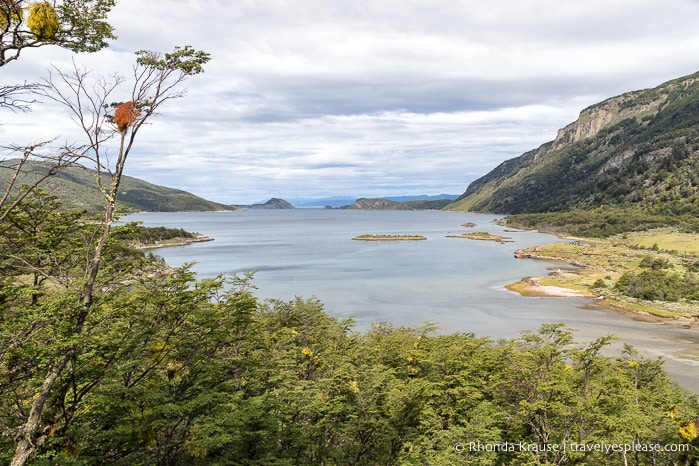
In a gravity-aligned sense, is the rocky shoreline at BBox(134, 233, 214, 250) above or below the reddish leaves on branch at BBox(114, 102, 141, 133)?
below

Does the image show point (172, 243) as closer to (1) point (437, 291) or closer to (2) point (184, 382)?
(1) point (437, 291)

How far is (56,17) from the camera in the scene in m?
8.53

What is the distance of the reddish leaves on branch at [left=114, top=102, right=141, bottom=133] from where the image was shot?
9.48m

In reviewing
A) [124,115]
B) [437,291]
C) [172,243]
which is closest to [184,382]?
[124,115]

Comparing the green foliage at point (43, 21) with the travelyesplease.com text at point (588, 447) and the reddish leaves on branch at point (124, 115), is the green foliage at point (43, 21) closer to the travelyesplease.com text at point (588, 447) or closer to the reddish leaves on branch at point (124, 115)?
the reddish leaves on branch at point (124, 115)

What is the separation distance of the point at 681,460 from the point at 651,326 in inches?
2143

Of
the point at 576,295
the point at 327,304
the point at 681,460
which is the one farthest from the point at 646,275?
the point at 681,460

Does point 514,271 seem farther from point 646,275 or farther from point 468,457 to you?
point 468,457

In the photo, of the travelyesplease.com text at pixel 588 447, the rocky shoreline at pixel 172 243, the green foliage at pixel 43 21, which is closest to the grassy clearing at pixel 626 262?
the travelyesplease.com text at pixel 588 447

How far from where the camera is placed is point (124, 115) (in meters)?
9.53

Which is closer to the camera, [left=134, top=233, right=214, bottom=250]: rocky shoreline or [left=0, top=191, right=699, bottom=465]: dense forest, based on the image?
[left=0, top=191, right=699, bottom=465]: dense forest

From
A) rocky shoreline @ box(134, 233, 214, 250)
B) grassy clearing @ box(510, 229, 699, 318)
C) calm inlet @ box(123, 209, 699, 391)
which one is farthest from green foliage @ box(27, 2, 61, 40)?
rocky shoreline @ box(134, 233, 214, 250)

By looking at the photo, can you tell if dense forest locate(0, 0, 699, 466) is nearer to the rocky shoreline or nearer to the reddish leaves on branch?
A: the reddish leaves on branch

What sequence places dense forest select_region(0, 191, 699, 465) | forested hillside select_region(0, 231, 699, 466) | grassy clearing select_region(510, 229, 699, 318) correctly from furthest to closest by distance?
grassy clearing select_region(510, 229, 699, 318)
forested hillside select_region(0, 231, 699, 466)
dense forest select_region(0, 191, 699, 465)
